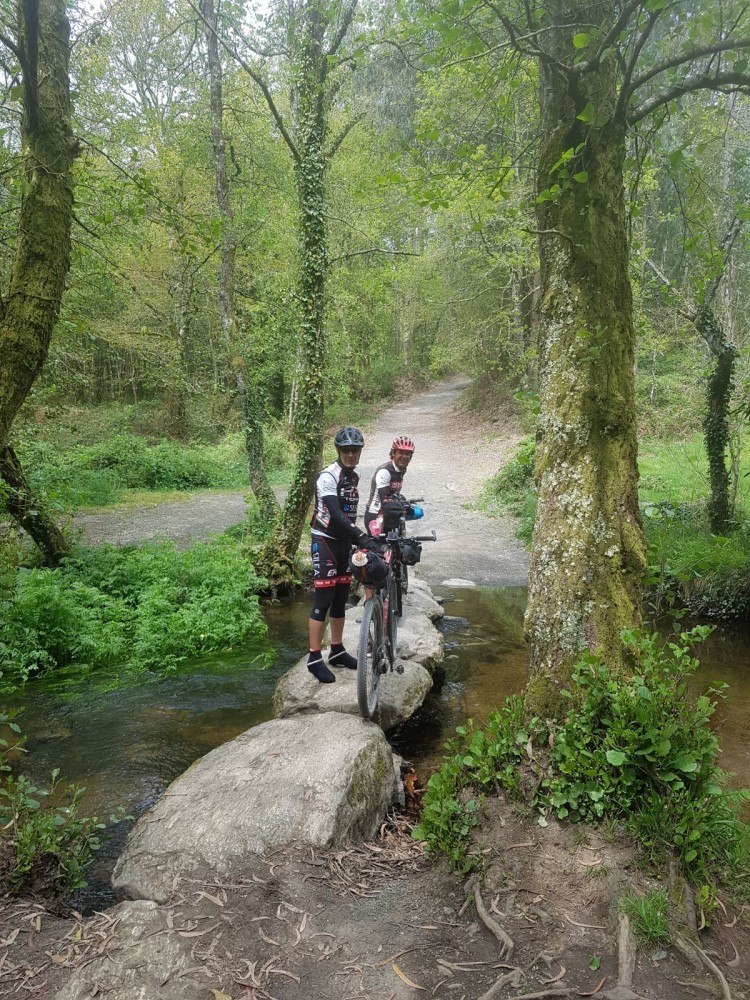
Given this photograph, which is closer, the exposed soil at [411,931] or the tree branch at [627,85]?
the exposed soil at [411,931]

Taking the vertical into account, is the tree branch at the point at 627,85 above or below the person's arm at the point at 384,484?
above

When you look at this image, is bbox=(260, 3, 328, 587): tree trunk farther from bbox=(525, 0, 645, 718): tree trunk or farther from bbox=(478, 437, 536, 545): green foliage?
bbox=(525, 0, 645, 718): tree trunk

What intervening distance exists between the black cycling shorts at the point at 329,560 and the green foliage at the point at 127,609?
2.60m

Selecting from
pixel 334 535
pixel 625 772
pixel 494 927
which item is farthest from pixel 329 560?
pixel 494 927

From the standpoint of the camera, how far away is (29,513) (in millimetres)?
6578

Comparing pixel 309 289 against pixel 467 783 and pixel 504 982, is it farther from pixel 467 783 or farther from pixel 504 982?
pixel 504 982

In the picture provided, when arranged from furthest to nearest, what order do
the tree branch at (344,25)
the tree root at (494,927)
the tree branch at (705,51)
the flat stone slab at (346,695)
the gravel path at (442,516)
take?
the gravel path at (442,516)
the tree branch at (344,25)
the flat stone slab at (346,695)
the tree branch at (705,51)
the tree root at (494,927)

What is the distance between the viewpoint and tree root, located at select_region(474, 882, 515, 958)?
2270 millimetres

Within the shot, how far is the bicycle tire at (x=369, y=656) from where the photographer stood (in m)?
4.25

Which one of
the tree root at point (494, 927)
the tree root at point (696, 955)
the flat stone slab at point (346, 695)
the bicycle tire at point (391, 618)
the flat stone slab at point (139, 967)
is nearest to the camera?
the tree root at point (696, 955)

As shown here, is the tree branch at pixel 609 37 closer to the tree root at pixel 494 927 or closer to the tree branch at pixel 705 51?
the tree branch at pixel 705 51

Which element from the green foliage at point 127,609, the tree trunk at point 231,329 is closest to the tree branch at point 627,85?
the green foliage at point 127,609

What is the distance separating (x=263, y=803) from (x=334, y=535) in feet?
6.70

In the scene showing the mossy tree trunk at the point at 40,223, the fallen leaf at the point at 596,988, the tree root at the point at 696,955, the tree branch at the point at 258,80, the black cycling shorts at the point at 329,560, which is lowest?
the fallen leaf at the point at 596,988
